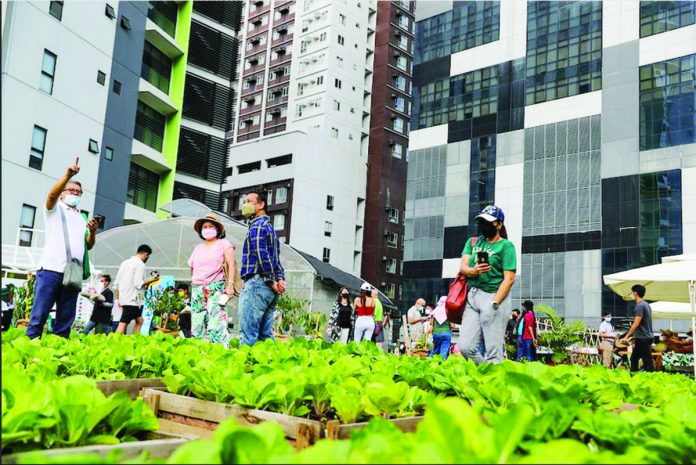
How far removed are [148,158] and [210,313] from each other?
28353 mm

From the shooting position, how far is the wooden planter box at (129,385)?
10.7 ft

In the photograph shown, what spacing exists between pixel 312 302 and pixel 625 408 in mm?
23882

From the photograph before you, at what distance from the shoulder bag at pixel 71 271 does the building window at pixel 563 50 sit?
139 feet

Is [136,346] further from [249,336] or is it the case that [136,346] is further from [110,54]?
[110,54]

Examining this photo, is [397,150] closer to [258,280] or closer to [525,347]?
[525,347]

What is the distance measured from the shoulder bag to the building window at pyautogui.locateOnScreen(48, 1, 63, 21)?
23.9 metres

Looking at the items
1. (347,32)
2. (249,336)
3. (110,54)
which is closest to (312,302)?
(110,54)

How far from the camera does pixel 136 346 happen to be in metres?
4.35

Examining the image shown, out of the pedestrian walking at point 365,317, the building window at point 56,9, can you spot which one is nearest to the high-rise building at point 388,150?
the building window at point 56,9

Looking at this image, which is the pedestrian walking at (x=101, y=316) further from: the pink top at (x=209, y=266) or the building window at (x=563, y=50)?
the building window at (x=563, y=50)

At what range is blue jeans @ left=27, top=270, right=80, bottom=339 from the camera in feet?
18.9

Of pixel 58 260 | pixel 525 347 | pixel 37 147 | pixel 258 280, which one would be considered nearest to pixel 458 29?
pixel 37 147

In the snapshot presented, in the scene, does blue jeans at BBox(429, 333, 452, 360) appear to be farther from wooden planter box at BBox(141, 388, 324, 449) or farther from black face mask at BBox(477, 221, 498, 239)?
wooden planter box at BBox(141, 388, 324, 449)

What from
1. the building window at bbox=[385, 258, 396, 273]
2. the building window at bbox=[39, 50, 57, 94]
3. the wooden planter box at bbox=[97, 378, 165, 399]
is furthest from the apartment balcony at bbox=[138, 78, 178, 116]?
the building window at bbox=[385, 258, 396, 273]
